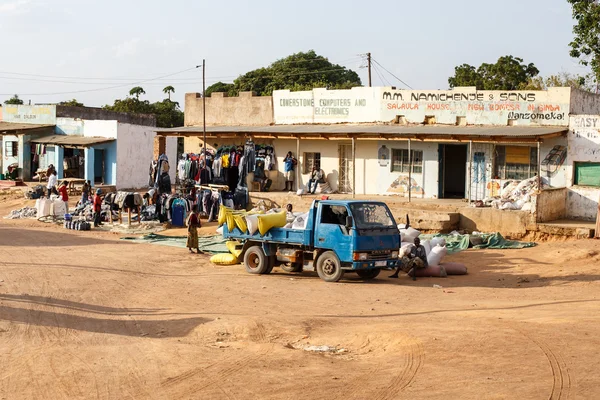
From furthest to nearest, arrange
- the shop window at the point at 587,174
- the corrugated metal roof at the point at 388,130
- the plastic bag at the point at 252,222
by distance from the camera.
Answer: the corrugated metal roof at the point at 388,130 → the shop window at the point at 587,174 → the plastic bag at the point at 252,222

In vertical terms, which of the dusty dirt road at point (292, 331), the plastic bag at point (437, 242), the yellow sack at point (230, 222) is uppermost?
the yellow sack at point (230, 222)

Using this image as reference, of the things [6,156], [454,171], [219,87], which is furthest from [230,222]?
[219,87]

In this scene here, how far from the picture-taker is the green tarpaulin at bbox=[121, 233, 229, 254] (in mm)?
24356

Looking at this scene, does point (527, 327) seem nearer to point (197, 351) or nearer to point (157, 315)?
point (197, 351)

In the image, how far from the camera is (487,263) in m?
21.5

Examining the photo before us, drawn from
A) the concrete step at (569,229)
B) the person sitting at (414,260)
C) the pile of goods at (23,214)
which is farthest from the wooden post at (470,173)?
the pile of goods at (23,214)

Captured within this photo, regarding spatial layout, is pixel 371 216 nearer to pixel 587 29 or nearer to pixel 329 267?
pixel 329 267

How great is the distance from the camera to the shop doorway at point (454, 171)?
98.5ft

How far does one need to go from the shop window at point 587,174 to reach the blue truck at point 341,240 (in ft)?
33.8

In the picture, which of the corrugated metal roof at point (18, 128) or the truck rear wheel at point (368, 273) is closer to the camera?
the truck rear wheel at point (368, 273)

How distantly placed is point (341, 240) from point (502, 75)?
47.1m

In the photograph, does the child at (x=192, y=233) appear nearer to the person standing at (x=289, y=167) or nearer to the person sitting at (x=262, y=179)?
the person sitting at (x=262, y=179)

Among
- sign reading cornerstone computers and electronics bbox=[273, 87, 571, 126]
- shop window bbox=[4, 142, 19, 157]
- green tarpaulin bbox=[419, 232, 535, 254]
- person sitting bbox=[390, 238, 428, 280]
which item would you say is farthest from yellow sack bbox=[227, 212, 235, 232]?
shop window bbox=[4, 142, 19, 157]

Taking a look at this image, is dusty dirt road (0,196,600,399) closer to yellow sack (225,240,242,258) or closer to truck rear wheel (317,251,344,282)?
truck rear wheel (317,251,344,282)
